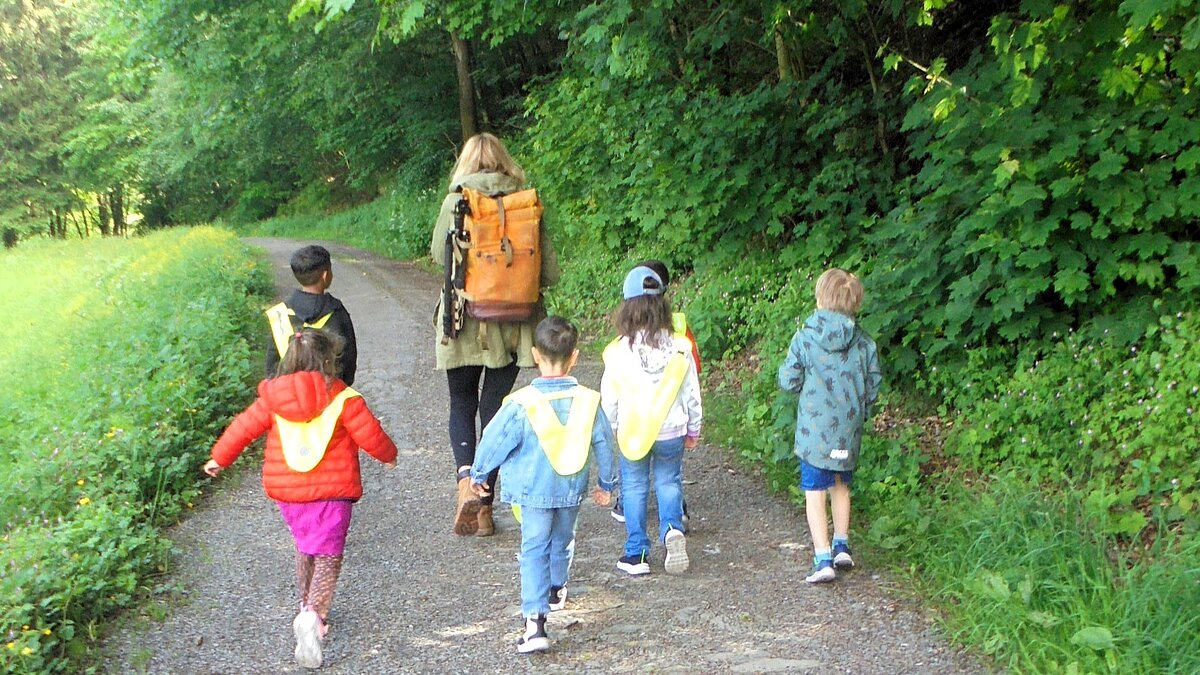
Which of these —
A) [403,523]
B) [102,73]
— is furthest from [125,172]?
[403,523]

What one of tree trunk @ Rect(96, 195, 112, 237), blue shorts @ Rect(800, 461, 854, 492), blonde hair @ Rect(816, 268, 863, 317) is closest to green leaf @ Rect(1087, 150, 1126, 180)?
blonde hair @ Rect(816, 268, 863, 317)

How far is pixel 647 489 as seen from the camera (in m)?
5.24

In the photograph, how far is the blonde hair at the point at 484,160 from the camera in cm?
550

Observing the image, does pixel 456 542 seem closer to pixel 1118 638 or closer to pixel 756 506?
pixel 756 506

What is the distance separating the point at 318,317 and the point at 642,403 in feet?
5.45

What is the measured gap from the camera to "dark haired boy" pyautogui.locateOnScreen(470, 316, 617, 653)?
173 inches

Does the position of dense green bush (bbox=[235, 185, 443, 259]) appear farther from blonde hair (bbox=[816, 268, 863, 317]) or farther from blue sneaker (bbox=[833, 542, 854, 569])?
blue sneaker (bbox=[833, 542, 854, 569])

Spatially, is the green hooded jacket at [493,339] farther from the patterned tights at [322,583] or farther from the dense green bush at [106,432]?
the dense green bush at [106,432]

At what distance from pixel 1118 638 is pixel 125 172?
43444mm

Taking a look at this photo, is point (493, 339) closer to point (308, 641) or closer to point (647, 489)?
point (647, 489)

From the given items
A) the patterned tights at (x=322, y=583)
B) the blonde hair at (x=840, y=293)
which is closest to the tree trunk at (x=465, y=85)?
the blonde hair at (x=840, y=293)

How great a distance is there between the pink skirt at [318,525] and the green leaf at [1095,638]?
2918 millimetres

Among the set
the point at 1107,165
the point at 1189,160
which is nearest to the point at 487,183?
the point at 1107,165

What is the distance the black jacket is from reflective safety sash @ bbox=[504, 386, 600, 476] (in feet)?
3.98
